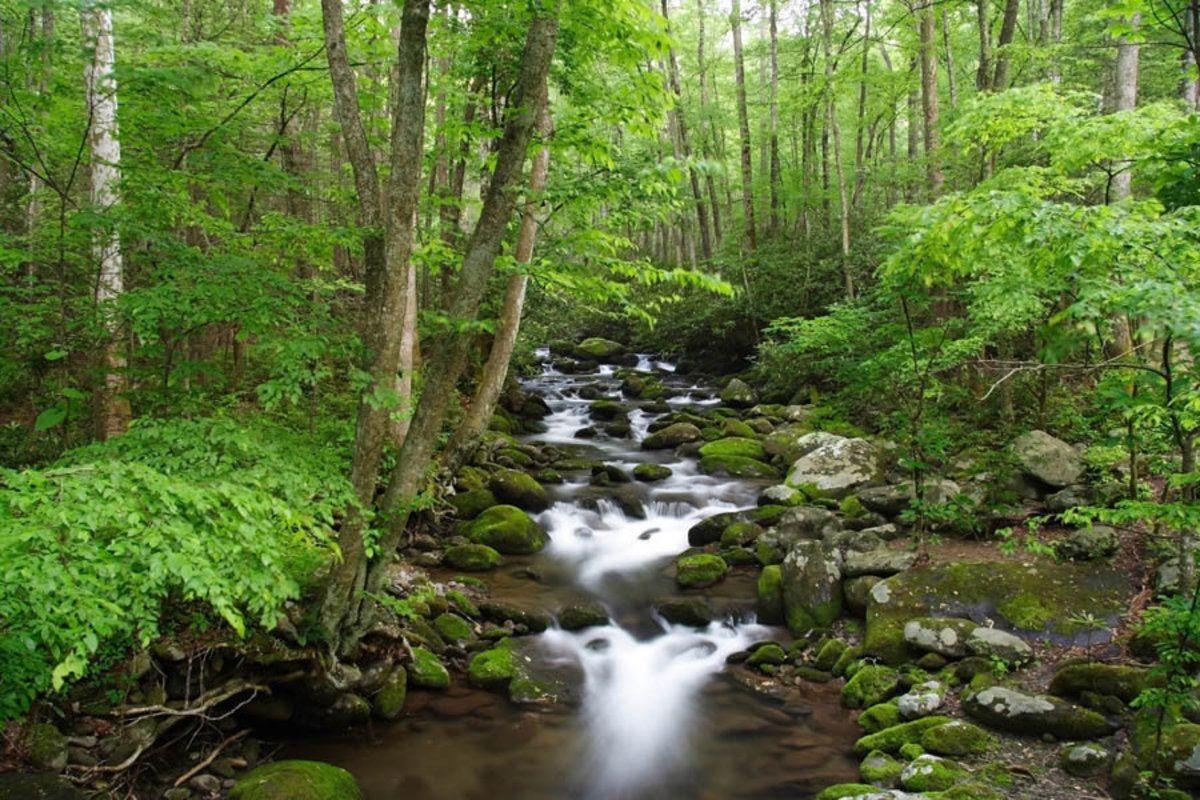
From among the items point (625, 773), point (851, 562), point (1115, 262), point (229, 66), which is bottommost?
point (625, 773)

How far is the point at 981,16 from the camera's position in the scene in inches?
523

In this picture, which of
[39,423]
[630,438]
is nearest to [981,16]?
[630,438]

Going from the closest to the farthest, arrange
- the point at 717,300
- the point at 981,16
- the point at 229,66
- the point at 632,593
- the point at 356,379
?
the point at 356,379 < the point at 229,66 < the point at 632,593 < the point at 981,16 < the point at 717,300

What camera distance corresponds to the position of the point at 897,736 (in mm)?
5648

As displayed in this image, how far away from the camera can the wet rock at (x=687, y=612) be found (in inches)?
329

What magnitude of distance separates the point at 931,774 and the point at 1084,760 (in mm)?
1068

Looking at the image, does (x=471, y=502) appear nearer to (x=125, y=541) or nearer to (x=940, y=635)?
(x=940, y=635)

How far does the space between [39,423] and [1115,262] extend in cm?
706

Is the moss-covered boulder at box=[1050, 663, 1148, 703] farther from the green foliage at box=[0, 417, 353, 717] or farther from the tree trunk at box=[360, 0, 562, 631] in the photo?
the green foliage at box=[0, 417, 353, 717]

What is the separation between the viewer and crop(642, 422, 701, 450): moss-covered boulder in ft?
48.3

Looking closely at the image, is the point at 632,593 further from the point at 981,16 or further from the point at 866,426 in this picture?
the point at 981,16

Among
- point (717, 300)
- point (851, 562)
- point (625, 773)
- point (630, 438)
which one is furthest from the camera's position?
point (717, 300)

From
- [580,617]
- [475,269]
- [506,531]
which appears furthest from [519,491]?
[475,269]

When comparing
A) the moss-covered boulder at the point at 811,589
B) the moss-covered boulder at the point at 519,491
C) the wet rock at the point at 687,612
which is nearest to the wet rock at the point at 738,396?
the moss-covered boulder at the point at 519,491
